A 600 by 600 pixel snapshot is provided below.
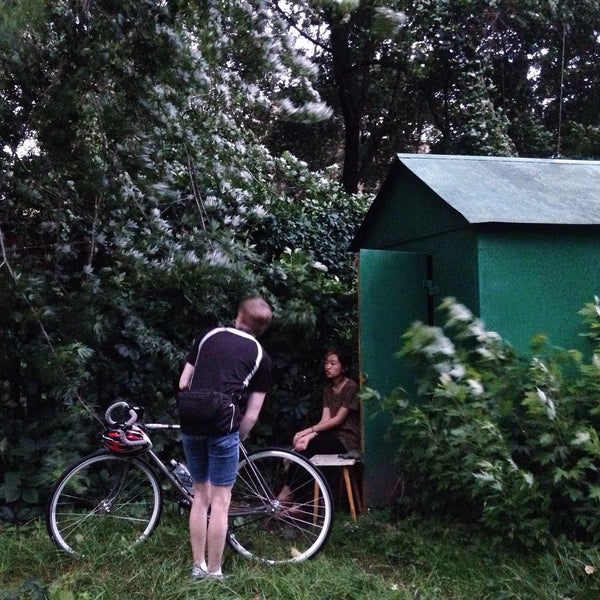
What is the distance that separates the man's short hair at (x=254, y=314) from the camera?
15.4 feet

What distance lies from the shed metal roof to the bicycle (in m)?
2.00

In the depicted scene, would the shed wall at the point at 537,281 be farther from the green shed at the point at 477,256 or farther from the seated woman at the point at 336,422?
the seated woman at the point at 336,422

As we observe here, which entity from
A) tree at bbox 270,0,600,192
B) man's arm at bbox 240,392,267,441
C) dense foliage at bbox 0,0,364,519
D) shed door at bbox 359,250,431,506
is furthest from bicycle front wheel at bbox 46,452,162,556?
tree at bbox 270,0,600,192

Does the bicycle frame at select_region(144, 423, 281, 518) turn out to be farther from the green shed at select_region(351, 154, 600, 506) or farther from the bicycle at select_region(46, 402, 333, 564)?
the green shed at select_region(351, 154, 600, 506)

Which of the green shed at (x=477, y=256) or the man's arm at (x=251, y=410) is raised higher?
the green shed at (x=477, y=256)

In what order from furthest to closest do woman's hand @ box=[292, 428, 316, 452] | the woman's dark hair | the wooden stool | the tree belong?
1. the tree
2. the woman's dark hair
3. woman's hand @ box=[292, 428, 316, 452]
4. the wooden stool

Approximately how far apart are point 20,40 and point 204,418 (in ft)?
9.03

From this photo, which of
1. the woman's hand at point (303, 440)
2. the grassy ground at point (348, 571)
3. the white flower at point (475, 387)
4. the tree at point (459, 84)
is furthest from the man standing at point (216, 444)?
the tree at point (459, 84)

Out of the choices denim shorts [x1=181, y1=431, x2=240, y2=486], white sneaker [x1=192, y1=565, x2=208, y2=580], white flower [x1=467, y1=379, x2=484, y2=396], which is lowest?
white sneaker [x1=192, y1=565, x2=208, y2=580]

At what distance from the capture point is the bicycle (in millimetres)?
5016

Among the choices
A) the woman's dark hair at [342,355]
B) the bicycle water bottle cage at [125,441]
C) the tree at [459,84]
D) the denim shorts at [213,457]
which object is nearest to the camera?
the denim shorts at [213,457]

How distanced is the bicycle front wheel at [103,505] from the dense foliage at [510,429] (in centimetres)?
166

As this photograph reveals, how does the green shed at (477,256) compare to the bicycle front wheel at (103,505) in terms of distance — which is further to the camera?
the green shed at (477,256)

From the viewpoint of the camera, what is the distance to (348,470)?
5.84 meters
